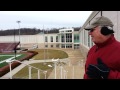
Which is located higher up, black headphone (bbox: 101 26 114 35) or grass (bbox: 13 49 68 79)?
black headphone (bbox: 101 26 114 35)

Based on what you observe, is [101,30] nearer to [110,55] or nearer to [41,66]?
[110,55]

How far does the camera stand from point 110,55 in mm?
699

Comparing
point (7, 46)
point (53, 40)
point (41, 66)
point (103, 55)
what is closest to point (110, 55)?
point (103, 55)

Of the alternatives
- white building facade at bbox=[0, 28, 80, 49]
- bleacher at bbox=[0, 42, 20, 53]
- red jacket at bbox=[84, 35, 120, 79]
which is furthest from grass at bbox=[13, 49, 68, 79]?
white building facade at bbox=[0, 28, 80, 49]

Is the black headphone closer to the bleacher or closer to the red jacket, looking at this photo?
the red jacket

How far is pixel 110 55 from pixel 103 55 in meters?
0.03

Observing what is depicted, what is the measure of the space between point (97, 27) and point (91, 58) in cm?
12

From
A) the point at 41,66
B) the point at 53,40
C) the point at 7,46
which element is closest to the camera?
the point at 41,66

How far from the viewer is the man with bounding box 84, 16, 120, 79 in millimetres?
652

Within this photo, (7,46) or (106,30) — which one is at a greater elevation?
(106,30)

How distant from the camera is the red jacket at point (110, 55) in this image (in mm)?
656

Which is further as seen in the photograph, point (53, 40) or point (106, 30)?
point (53, 40)
